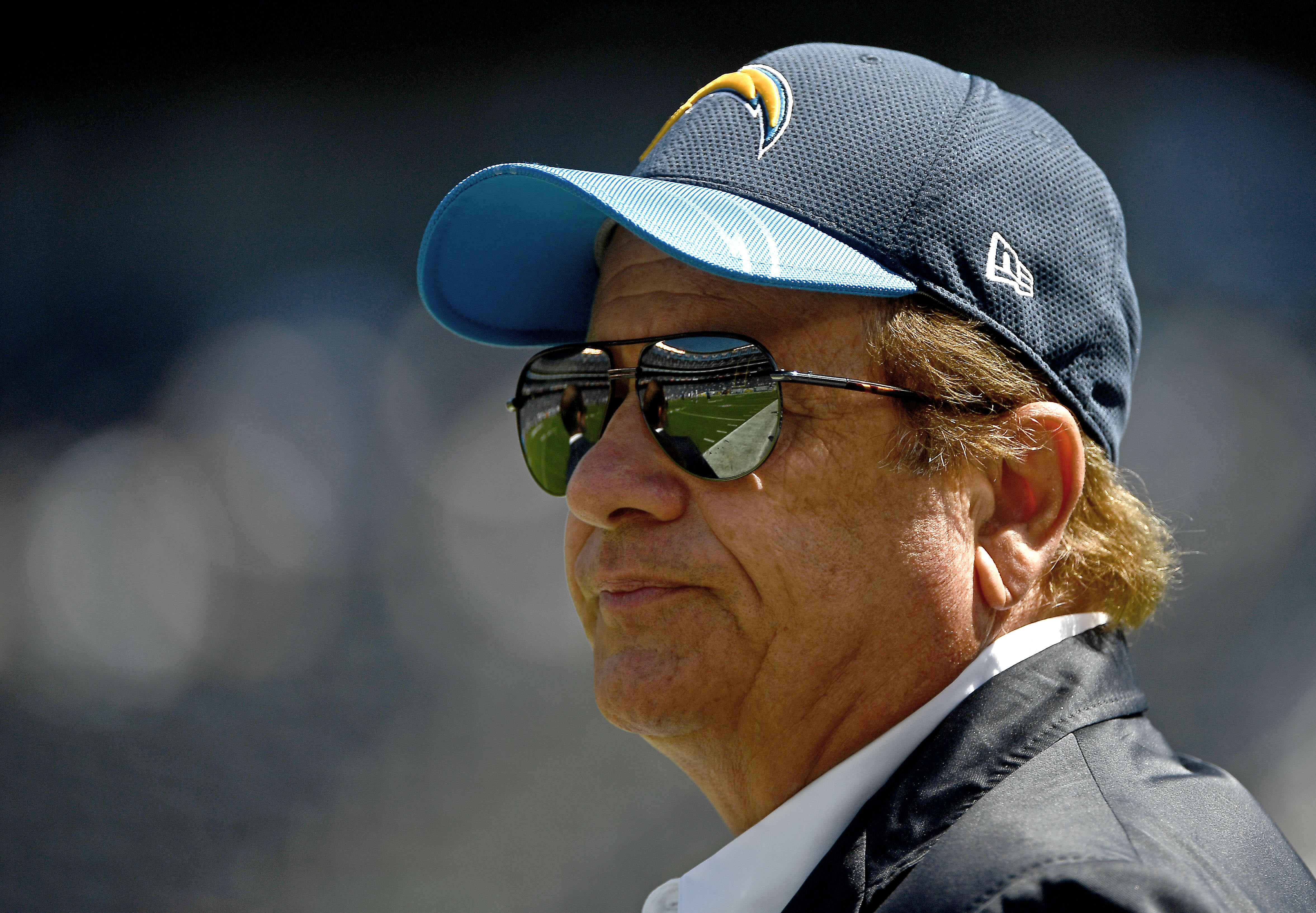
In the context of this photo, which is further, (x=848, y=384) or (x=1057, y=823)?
(x=848, y=384)

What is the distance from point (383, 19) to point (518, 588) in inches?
112

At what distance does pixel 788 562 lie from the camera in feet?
4.21

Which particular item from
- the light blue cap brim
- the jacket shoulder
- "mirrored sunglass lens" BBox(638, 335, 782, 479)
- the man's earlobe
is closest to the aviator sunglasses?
"mirrored sunglass lens" BBox(638, 335, 782, 479)

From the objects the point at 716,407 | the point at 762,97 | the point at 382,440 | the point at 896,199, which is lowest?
the point at 382,440

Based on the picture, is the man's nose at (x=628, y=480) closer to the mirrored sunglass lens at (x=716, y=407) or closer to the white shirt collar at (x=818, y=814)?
the mirrored sunglass lens at (x=716, y=407)

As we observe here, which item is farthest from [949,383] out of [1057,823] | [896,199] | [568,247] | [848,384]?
[568,247]

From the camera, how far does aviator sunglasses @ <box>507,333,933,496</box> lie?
4.29 feet

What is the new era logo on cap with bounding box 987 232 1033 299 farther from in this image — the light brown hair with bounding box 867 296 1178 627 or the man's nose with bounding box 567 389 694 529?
the man's nose with bounding box 567 389 694 529

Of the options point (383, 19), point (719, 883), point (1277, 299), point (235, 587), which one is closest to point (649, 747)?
point (235, 587)

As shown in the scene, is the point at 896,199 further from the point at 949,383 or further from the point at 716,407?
the point at 716,407

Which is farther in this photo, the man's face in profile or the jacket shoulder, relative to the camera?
the man's face in profile

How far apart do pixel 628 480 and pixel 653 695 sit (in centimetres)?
30

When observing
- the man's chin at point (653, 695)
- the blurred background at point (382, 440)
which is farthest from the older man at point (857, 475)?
the blurred background at point (382, 440)

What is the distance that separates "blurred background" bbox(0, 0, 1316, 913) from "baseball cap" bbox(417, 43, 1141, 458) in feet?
9.09
